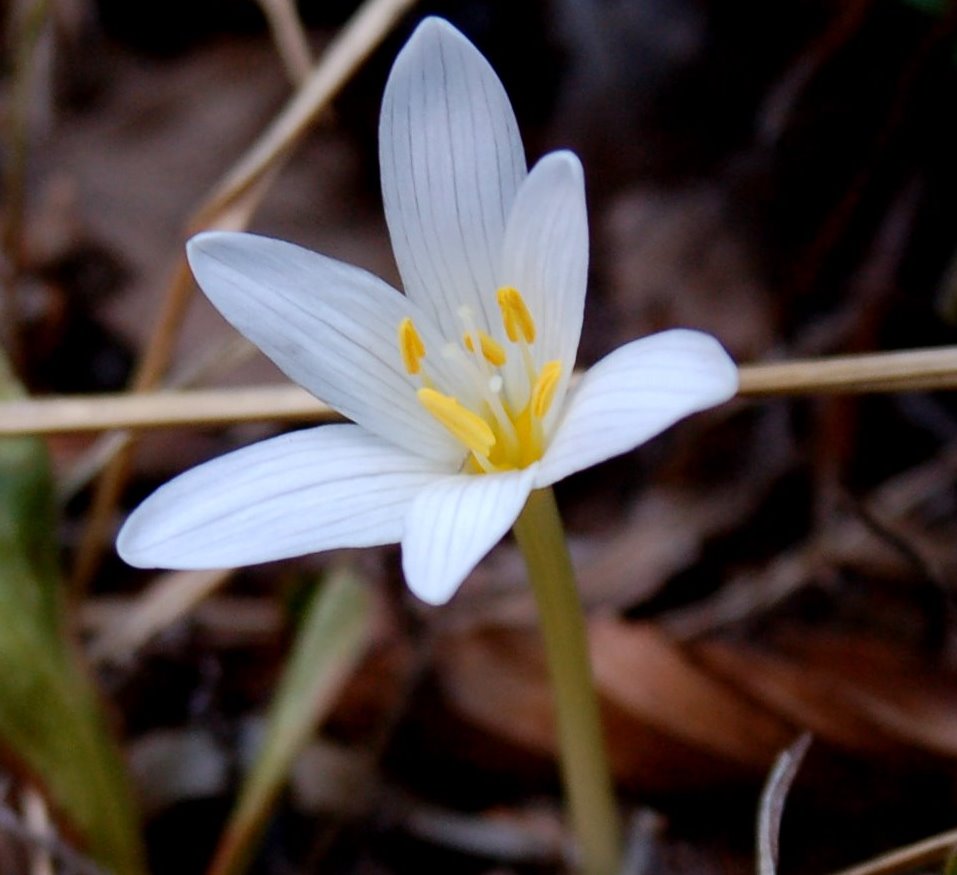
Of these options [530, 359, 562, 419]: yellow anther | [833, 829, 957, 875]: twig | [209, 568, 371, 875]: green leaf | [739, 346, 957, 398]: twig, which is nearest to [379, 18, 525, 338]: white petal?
[530, 359, 562, 419]: yellow anther

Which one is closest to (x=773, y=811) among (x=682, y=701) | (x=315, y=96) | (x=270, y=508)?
(x=682, y=701)

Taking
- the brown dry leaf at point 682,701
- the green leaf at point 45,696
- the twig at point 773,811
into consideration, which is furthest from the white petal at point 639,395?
the green leaf at point 45,696

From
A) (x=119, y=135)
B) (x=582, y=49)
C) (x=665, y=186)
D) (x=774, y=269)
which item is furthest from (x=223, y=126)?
(x=774, y=269)

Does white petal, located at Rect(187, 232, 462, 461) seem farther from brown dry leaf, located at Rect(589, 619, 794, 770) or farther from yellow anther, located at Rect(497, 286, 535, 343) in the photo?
brown dry leaf, located at Rect(589, 619, 794, 770)

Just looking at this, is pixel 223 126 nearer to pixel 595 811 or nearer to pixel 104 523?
pixel 104 523

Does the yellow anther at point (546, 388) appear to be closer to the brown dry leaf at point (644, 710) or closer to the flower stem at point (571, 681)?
the flower stem at point (571, 681)

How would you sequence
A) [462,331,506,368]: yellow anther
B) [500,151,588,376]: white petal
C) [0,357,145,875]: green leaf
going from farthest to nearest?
[0,357,145,875]: green leaf < [462,331,506,368]: yellow anther < [500,151,588,376]: white petal

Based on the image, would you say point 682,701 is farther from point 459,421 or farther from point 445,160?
point 445,160
